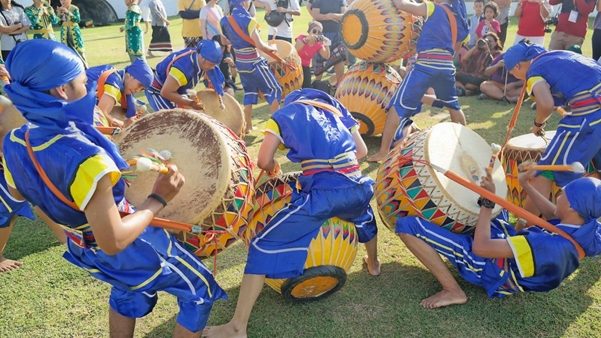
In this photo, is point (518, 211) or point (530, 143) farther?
point (530, 143)

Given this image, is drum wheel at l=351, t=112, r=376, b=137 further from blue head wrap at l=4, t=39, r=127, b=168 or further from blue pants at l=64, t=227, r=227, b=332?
blue head wrap at l=4, t=39, r=127, b=168

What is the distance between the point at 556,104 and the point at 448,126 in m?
1.14

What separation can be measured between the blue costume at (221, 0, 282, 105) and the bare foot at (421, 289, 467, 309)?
356 cm

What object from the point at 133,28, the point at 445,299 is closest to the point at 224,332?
the point at 445,299

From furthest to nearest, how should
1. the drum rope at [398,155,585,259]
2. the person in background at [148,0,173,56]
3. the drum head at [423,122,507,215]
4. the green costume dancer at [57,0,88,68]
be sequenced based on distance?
the person in background at [148,0,173,56] < the green costume dancer at [57,0,88,68] < the drum head at [423,122,507,215] < the drum rope at [398,155,585,259]

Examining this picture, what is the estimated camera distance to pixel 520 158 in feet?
12.5

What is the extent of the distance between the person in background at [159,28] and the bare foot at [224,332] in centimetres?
1012

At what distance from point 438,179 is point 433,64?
2.37 metres

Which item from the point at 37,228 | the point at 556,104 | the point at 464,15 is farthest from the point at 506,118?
the point at 37,228

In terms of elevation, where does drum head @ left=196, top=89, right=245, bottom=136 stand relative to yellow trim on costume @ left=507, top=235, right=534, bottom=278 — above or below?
below

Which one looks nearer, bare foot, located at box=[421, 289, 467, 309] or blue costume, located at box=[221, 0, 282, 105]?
bare foot, located at box=[421, 289, 467, 309]

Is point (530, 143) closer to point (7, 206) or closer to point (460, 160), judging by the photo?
point (460, 160)

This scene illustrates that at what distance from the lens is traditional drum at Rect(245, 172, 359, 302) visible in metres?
2.86

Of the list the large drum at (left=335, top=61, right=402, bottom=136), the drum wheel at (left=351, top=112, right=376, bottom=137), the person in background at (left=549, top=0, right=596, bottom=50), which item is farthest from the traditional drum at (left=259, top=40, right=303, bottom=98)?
the person in background at (left=549, top=0, right=596, bottom=50)
